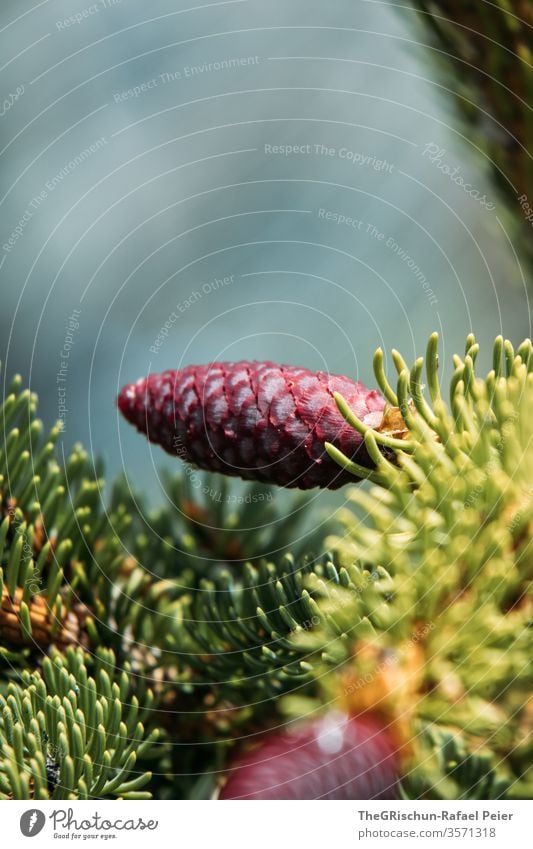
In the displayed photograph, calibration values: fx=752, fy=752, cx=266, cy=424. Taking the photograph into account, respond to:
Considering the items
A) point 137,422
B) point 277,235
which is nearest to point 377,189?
point 277,235

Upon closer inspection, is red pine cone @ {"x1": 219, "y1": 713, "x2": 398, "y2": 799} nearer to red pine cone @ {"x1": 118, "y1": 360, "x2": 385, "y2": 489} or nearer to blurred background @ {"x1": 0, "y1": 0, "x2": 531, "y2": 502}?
red pine cone @ {"x1": 118, "y1": 360, "x2": 385, "y2": 489}

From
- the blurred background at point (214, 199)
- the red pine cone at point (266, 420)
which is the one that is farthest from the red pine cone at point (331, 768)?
the blurred background at point (214, 199)

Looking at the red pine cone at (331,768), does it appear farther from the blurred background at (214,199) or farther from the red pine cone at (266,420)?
the blurred background at (214,199)

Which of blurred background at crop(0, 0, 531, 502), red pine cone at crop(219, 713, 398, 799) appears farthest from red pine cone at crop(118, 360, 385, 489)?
blurred background at crop(0, 0, 531, 502)
